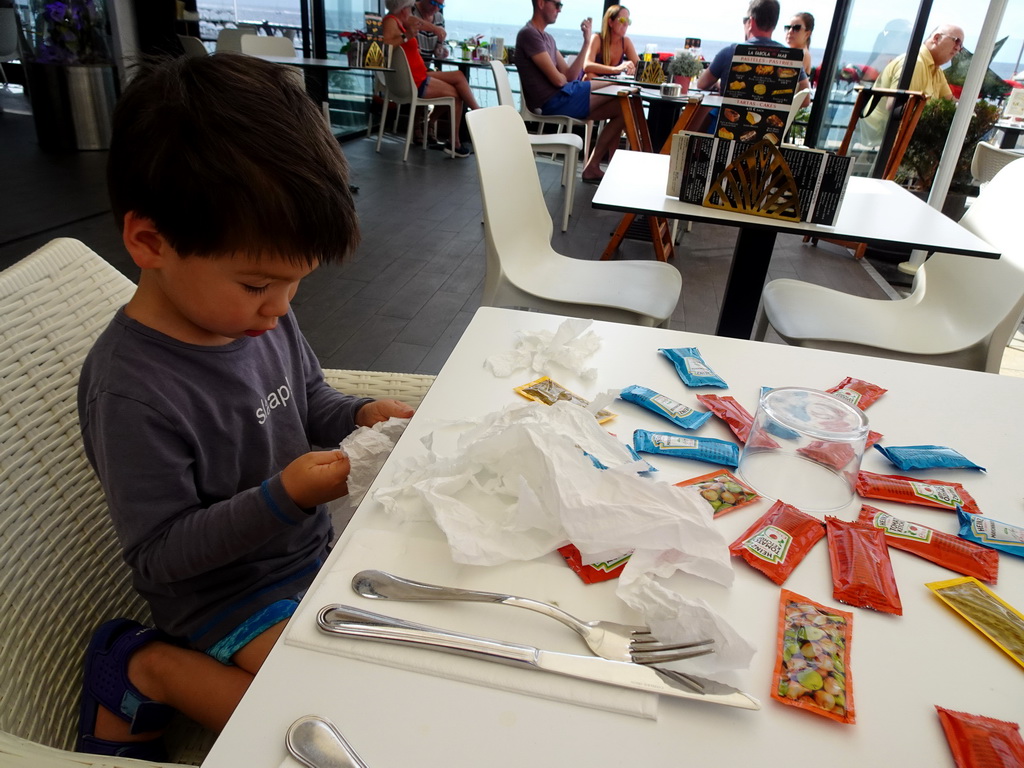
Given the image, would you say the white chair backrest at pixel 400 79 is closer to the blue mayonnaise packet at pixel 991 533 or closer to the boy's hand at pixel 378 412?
the boy's hand at pixel 378 412

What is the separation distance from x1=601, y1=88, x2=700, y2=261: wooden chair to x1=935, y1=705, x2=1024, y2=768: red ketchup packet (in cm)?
329

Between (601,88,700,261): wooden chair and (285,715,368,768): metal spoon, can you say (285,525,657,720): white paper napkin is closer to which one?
(285,715,368,768): metal spoon

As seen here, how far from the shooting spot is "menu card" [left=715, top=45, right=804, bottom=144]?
1590 mm

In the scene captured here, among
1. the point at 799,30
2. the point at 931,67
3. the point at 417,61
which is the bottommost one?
the point at 417,61

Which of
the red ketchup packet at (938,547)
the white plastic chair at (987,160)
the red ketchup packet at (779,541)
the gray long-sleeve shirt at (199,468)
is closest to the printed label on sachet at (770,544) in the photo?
the red ketchup packet at (779,541)

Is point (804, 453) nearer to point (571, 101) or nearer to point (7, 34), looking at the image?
point (571, 101)

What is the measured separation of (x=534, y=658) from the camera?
0.49 metres

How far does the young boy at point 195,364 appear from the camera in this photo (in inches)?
27.0

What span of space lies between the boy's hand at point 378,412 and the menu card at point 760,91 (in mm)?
1160

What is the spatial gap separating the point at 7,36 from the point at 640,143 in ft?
14.1

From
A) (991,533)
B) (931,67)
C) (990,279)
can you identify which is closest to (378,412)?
(991,533)

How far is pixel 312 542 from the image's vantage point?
0.98m

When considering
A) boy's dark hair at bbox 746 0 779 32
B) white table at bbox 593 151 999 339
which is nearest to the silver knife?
white table at bbox 593 151 999 339

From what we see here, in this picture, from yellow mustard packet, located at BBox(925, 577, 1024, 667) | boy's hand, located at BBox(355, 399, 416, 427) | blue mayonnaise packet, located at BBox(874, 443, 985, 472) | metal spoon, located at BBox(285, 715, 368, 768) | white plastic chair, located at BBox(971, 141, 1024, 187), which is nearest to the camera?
metal spoon, located at BBox(285, 715, 368, 768)
